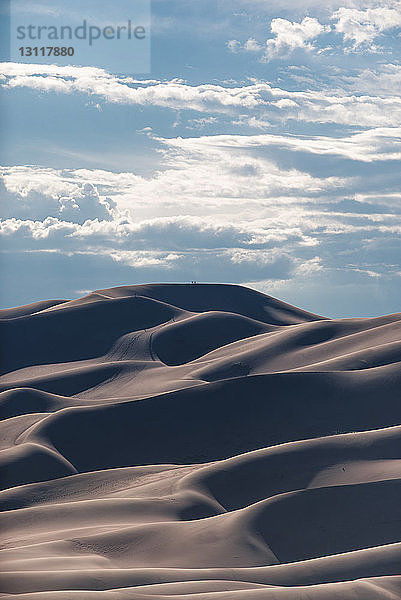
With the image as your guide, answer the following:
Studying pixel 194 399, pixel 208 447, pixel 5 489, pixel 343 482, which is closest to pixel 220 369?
pixel 194 399

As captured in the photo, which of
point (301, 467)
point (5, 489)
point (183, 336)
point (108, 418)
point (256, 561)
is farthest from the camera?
point (183, 336)

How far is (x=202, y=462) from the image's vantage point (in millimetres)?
49094

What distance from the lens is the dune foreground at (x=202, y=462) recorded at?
25.0 m

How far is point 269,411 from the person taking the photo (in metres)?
52.5

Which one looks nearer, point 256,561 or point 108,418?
point 256,561

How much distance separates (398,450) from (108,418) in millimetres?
22769

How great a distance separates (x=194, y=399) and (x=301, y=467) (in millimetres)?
17609

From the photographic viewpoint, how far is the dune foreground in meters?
25.0

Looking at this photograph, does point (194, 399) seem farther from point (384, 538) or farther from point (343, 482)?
point (384, 538)

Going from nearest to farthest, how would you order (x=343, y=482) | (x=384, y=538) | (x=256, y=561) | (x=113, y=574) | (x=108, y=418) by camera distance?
(x=113, y=574)
(x=256, y=561)
(x=384, y=538)
(x=343, y=482)
(x=108, y=418)

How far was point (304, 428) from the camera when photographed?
164 feet

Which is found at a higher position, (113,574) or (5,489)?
(113,574)

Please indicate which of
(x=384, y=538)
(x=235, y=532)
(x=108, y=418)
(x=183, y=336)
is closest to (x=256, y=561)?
(x=235, y=532)

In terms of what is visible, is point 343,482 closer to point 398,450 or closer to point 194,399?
point 398,450
